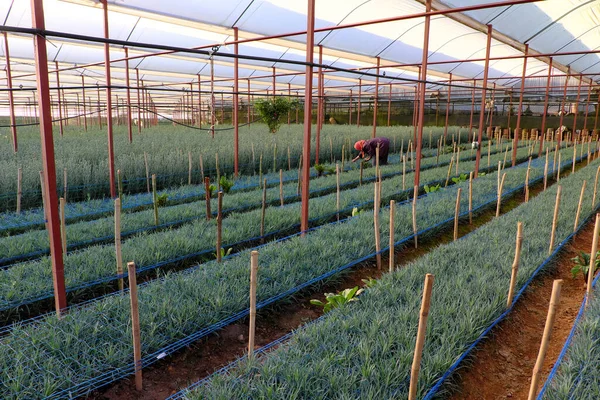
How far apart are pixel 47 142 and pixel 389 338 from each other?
2.50 meters

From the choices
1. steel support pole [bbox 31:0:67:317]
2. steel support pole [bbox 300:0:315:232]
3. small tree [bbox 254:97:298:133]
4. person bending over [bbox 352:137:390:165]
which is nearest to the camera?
steel support pole [bbox 31:0:67:317]

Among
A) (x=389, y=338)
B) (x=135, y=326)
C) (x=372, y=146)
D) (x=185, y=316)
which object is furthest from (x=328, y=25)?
(x=135, y=326)

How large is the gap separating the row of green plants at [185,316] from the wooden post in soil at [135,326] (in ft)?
0.28

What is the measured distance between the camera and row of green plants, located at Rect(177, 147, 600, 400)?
216cm

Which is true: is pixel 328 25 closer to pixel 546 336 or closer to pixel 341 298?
pixel 341 298

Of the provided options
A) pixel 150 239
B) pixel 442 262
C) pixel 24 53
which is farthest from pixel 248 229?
pixel 24 53

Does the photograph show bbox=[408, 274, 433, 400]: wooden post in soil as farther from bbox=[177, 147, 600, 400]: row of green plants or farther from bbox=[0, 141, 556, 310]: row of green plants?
bbox=[0, 141, 556, 310]: row of green plants

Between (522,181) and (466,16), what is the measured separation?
3352 mm

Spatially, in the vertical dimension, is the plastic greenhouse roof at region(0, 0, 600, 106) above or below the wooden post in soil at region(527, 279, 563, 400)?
above

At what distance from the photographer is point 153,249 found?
13.5 feet

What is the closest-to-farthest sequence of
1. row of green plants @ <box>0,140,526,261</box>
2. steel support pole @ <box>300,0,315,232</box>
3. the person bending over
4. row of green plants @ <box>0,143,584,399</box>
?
row of green plants @ <box>0,143,584,399</box>
row of green plants @ <box>0,140,526,261</box>
steel support pole @ <box>300,0,315,232</box>
the person bending over

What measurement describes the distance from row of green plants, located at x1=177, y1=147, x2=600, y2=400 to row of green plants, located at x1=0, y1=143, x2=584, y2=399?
0.02 meters

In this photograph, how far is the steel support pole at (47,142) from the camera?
268 centimetres

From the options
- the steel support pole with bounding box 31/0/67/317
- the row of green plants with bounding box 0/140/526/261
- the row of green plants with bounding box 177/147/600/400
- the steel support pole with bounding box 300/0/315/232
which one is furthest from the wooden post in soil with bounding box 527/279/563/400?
the row of green plants with bounding box 0/140/526/261
